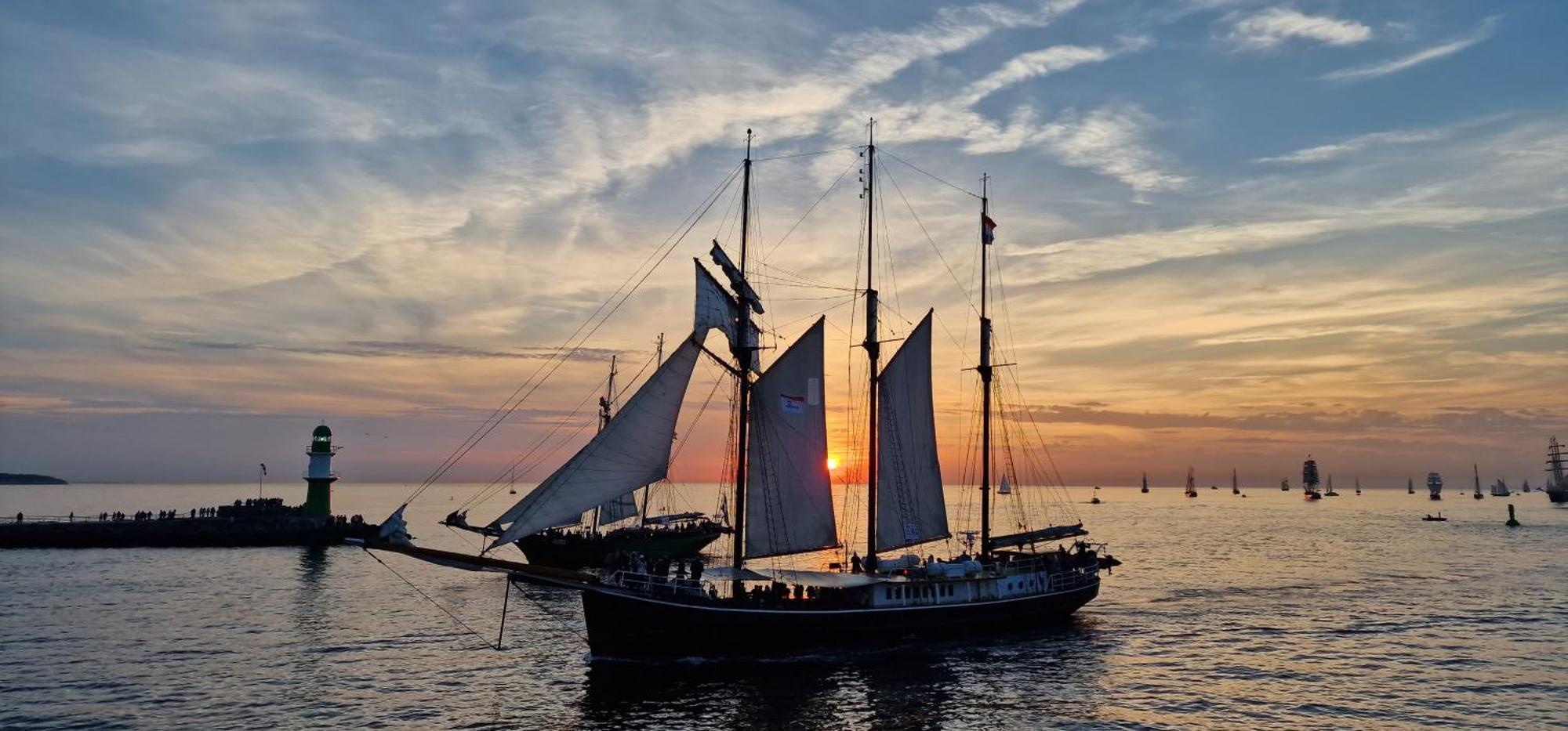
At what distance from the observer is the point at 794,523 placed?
155 ft

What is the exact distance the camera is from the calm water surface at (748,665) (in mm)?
34188

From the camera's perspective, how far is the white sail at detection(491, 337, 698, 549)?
3684cm

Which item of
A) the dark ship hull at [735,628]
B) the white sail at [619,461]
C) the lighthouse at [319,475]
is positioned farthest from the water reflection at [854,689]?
the lighthouse at [319,475]

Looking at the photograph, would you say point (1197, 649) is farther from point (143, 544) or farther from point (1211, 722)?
point (143, 544)

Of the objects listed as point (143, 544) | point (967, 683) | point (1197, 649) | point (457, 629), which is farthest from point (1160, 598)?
point (143, 544)

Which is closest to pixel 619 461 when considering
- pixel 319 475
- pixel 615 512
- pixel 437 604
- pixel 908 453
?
pixel 908 453

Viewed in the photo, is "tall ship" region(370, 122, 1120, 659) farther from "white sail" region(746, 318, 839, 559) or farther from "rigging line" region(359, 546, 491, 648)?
"rigging line" region(359, 546, 491, 648)

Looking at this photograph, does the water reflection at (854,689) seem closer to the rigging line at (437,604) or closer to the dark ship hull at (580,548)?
the rigging line at (437,604)

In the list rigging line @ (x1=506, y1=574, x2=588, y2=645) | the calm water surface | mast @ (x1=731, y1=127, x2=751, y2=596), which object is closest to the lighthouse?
the calm water surface

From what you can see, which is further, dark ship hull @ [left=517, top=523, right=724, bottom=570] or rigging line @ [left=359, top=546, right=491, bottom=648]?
dark ship hull @ [left=517, top=523, right=724, bottom=570]

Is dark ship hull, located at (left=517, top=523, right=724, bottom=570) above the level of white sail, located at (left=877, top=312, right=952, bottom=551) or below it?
below

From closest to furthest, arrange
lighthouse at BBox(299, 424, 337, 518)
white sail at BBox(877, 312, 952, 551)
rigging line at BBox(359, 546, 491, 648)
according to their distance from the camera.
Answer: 1. rigging line at BBox(359, 546, 491, 648)
2. white sail at BBox(877, 312, 952, 551)
3. lighthouse at BBox(299, 424, 337, 518)

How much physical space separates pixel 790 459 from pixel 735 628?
9499 mm

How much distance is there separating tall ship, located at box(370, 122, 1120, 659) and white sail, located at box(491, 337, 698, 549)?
0.06m
